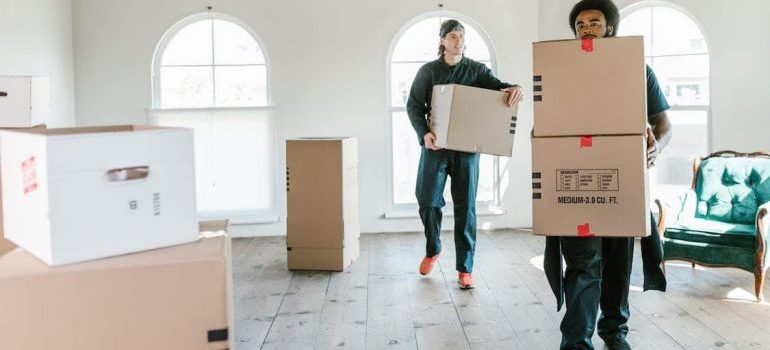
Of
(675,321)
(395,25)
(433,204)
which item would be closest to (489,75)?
(433,204)

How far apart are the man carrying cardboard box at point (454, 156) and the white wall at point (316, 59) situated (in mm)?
1925

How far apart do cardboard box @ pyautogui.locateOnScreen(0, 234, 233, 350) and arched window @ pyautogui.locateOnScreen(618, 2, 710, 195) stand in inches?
193

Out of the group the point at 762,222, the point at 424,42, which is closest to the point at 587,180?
the point at 762,222

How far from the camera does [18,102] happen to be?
2.97 meters

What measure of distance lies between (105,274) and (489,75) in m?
3.05

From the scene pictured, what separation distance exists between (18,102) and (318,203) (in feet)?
6.48

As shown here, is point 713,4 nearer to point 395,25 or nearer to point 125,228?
point 395,25

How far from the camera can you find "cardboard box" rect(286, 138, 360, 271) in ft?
14.9

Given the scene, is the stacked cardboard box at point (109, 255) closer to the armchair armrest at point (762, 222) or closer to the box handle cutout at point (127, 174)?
the box handle cutout at point (127, 174)

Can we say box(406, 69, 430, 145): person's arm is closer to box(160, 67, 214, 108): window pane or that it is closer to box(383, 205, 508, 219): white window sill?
box(383, 205, 508, 219): white window sill

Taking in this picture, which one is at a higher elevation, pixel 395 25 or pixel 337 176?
pixel 395 25

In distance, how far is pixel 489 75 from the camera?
413 centimetres

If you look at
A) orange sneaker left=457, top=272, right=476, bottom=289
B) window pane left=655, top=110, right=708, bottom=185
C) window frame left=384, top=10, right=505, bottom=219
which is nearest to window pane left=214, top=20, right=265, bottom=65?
window frame left=384, top=10, right=505, bottom=219

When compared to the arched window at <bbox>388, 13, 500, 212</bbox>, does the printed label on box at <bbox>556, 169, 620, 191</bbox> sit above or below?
below
